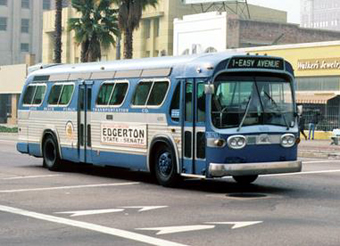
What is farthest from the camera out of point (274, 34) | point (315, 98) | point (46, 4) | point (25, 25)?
point (46, 4)

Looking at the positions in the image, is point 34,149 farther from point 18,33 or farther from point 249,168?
point 18,33

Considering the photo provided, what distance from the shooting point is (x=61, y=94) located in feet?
63.6

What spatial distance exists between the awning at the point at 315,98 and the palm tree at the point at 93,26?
44.4 ft

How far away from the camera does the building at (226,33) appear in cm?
5012

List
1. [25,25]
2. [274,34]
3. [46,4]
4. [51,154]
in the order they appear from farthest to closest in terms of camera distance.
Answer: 1. [46,4]
2. [25,25]
3. [274,34]
4. [51,154]

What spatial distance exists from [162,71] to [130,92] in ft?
4.36

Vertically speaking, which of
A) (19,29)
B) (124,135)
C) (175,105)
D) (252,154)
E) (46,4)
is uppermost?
(46,4)

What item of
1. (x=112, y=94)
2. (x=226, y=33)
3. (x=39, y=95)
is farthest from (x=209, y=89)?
(x=226, y=33)

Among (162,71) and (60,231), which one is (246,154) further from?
(60,231)

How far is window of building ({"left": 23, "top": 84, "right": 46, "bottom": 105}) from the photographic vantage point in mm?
20250

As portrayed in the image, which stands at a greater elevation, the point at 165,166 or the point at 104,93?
the point at 104,93

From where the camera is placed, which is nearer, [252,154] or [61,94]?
[252,154]

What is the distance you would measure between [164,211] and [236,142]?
9.17 ft

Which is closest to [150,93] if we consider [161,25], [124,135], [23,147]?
[124,135]
